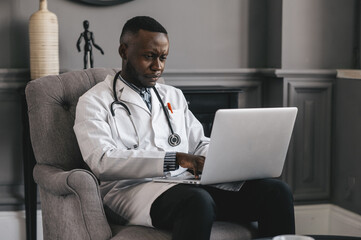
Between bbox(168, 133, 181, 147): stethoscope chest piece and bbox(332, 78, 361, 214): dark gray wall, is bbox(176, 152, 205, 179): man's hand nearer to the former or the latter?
bbox(168, 133, 181, 147): stethoscope chest piece

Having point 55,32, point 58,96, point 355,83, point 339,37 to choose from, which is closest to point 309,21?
point 339,37

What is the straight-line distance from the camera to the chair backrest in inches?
69.0

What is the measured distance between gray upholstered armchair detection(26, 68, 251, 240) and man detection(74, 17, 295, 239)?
71 mm

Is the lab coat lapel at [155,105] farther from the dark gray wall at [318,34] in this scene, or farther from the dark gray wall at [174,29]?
the dark gray wall at [318,34]

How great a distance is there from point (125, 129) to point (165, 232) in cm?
39

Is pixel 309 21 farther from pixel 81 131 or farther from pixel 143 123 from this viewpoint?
pixel 81 131

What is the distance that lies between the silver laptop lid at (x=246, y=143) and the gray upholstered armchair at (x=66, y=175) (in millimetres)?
183

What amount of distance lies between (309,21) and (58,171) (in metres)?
1.56

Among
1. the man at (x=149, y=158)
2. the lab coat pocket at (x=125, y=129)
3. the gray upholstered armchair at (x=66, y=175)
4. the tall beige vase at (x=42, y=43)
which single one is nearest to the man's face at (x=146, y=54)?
the man at (x=149, y=158)

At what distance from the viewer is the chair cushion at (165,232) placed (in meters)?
1.47

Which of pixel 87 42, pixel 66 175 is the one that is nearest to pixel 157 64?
pixel 66 175

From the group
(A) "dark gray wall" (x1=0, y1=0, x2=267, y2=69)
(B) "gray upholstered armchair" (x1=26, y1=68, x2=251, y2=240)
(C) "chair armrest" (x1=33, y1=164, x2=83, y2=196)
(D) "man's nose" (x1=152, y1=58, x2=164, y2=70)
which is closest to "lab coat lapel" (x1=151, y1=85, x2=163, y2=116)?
(D) "man's nose" (x1=152, y1=58, x2=164, y2=70)

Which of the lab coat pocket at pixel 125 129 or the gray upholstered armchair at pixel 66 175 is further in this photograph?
the lab coat pocket at pixel 125 129

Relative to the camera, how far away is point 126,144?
1703 millimetres
